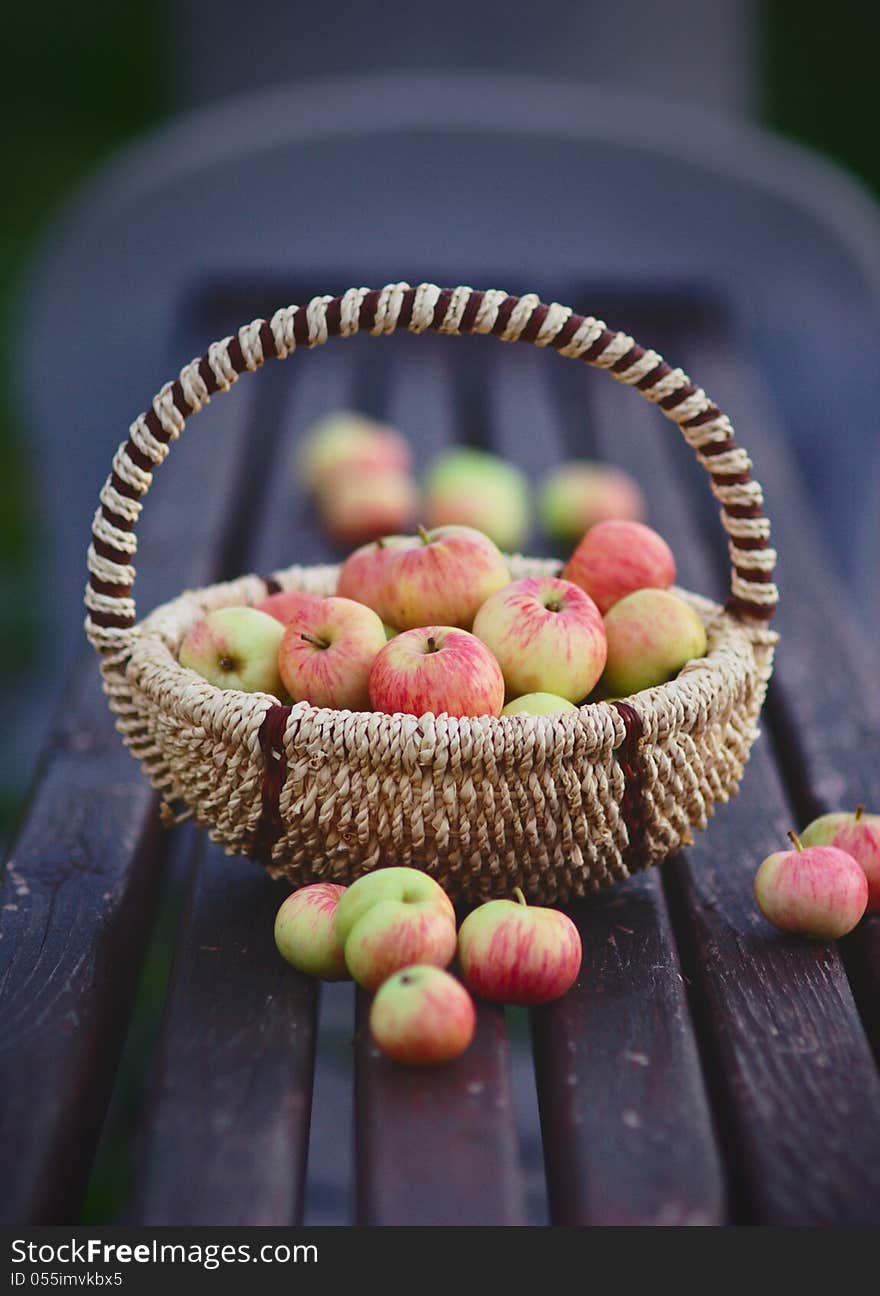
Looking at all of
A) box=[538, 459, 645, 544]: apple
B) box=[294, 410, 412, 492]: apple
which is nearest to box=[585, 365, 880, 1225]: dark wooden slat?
box=[538, 459, 645, 544]: apple

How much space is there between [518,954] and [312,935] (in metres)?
0.19

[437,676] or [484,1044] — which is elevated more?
[437,676]

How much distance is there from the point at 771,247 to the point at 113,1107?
2736mm

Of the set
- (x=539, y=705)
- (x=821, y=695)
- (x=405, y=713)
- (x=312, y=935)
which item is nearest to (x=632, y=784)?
(x=539, y=705)

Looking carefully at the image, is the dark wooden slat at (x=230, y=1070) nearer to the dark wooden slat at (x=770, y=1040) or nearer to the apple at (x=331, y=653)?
the apple at (x=331, y=653)

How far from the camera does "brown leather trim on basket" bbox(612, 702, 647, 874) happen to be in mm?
1226

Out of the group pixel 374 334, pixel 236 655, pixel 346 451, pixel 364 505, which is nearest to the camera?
pixel 374 334

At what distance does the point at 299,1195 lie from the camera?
1.01 meters

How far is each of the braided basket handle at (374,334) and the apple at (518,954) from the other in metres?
0.48

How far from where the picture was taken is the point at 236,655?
53.2 inches

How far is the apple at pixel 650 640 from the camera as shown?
1.36 metres

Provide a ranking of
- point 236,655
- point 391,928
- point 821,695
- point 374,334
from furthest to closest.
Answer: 1. point 821,695
2. point 236,655
3. point 374,334
4. point 391,928

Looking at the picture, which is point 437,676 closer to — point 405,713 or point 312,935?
point 405,713

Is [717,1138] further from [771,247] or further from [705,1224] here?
[771,247]
